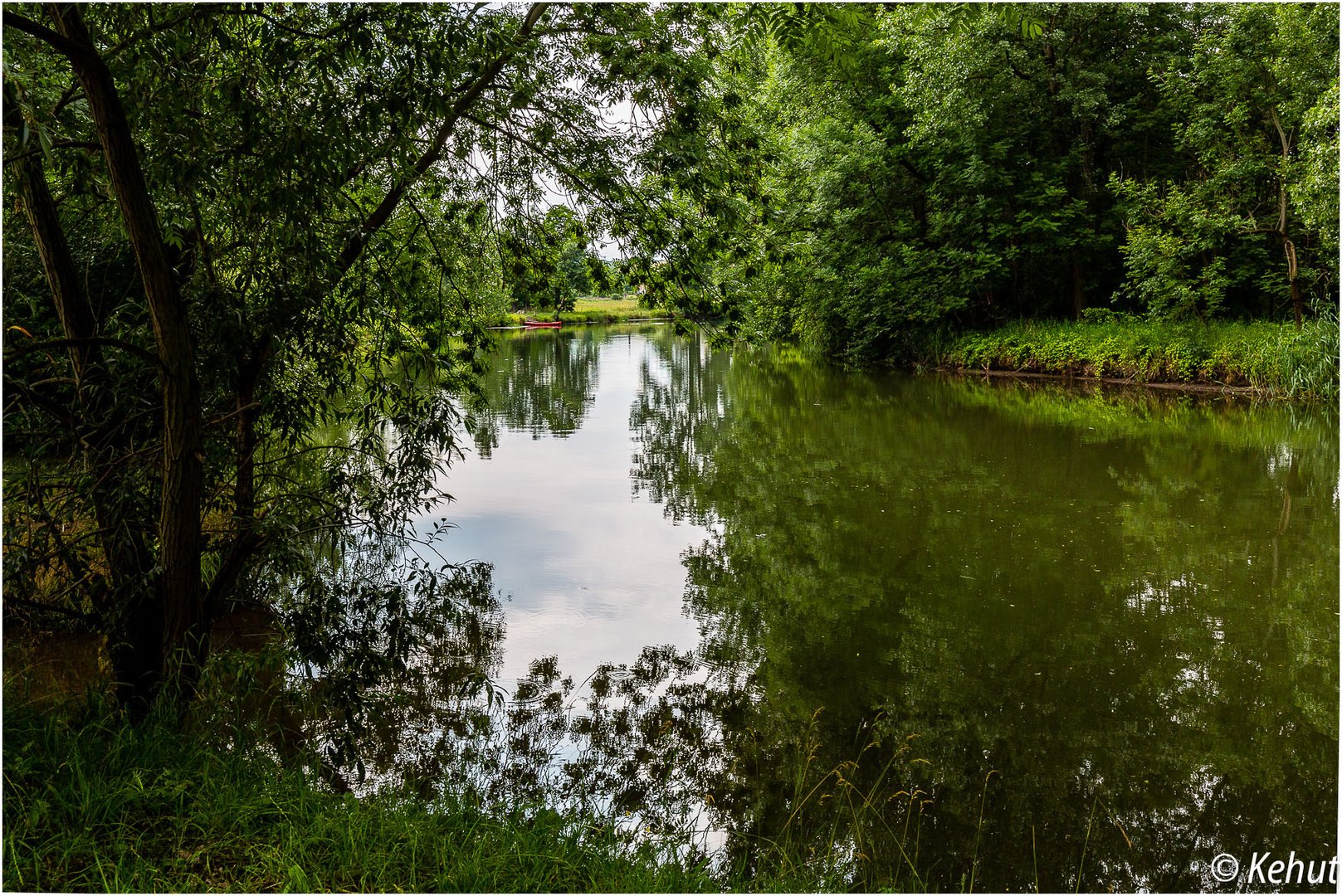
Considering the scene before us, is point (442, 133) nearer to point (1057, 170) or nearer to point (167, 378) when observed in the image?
point (167, 378)

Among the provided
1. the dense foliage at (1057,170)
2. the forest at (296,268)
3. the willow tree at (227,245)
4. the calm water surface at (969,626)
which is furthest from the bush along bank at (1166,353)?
the willow tree at (227,245)

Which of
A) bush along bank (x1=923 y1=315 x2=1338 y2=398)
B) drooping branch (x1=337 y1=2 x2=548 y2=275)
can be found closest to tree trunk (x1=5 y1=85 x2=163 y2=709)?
drooping branch (x1=337 y1=2 x2=548 y2=275)

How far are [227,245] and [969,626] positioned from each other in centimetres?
520

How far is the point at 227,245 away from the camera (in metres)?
4.28

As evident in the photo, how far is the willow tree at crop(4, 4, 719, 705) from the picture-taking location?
3609 millimetres

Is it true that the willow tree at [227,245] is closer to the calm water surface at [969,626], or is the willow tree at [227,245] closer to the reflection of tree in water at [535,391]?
the reflection of tree in water at [535,391]

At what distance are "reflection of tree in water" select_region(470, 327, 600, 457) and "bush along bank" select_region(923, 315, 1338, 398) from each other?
10060 millimetres

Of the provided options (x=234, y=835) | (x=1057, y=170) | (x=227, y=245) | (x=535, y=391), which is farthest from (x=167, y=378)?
(x=1057, y=170)

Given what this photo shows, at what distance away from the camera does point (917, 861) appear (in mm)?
3648

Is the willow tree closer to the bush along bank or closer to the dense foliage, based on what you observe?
the dense foliage

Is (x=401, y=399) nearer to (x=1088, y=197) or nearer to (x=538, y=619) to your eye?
(x=538, y=619)

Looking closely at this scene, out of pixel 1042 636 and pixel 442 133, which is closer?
pixel 442 133

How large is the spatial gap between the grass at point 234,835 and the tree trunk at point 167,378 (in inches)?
22.1

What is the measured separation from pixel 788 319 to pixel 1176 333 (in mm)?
12489
